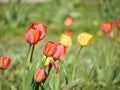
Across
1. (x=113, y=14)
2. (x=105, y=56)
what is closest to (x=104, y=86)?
(x=105, y=56)

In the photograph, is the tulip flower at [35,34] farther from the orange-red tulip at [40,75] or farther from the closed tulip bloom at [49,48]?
the orange-red tulip at [40,75]

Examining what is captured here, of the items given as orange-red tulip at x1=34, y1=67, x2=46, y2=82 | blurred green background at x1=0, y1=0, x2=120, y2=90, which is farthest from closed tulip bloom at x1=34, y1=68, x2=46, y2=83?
blurred green background at x1=0, y1=0, x2=120, y2=90

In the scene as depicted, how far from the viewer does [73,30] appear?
7703 millimetres

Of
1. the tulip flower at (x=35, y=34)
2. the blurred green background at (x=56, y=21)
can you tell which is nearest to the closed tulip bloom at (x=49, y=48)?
the tulip flower at (x=35, y=34)

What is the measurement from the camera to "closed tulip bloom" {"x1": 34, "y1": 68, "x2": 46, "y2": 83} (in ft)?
8.64

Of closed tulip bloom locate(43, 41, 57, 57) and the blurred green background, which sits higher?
closed tulip bloom locate(43, 41, 57, 57)

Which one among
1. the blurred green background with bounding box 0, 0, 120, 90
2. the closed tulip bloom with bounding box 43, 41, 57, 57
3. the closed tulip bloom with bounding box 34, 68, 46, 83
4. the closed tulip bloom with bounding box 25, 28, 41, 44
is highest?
the closed tulip bloom with bounding box 25, 28, 41, 44

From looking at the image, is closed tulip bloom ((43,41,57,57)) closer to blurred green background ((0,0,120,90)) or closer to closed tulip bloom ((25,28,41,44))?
closed tulip bloom ((25,28,41,44))

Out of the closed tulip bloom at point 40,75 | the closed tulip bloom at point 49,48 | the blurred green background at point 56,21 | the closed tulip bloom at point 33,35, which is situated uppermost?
the closed tulip bloom at point 33,35

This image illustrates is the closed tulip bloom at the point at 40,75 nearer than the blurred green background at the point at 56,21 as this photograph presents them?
Yes

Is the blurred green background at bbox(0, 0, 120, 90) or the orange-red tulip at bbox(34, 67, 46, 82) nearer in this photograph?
the orange-red tulip at bbox(34, 67, 46, 82)

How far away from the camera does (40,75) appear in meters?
2.64

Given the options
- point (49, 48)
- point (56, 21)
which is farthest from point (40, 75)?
point (56, 21)

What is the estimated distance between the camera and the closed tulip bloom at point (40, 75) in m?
2.63
